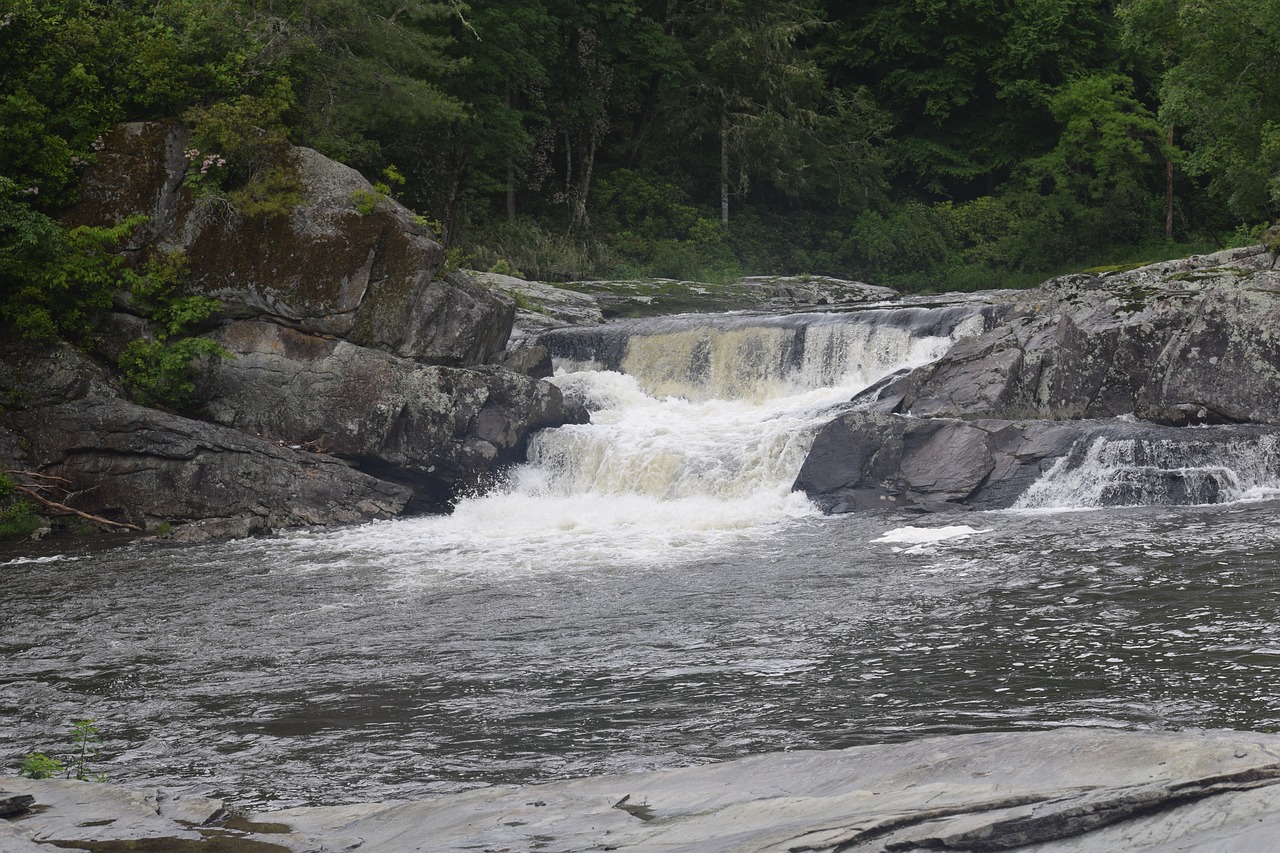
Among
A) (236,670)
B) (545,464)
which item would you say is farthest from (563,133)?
(236,670)

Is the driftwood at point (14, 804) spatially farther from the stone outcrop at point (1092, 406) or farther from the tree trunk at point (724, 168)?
the tree trunk at point (724, 168)

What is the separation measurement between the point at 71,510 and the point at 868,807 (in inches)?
570

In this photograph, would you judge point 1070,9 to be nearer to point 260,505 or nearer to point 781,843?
point 260,505

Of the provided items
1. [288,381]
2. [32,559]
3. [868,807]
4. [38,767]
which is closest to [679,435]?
[288,381]

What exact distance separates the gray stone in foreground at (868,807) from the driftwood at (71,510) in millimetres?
11554

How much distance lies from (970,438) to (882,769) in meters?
11.6

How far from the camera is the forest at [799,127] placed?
24500 millimetres

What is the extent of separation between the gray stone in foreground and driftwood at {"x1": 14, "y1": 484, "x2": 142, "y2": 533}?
11.6 metres

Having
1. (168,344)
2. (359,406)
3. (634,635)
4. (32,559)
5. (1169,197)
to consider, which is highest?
(1169,197)

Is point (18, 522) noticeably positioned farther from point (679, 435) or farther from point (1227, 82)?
point (1227, 82)

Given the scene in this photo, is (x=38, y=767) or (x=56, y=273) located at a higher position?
(x=56, y=273)

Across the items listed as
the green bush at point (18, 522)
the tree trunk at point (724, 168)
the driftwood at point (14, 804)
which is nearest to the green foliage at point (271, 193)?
the green bush at point (18, 522)

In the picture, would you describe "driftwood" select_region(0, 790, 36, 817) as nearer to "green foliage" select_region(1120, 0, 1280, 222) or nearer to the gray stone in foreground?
the gray stone in foreground

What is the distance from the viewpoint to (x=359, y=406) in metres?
17.7
